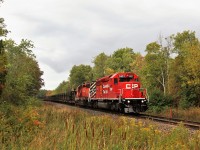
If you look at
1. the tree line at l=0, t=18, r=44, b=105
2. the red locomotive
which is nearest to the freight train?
the red locomotive

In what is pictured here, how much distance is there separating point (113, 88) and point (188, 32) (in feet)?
152

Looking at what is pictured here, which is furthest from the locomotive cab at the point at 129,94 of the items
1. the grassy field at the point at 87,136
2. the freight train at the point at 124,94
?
the grassy field at the point at 87,136

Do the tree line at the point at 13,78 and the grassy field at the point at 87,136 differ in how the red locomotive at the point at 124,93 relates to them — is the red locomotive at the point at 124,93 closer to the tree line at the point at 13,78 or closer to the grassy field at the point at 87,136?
the tree line at the point at 13,78

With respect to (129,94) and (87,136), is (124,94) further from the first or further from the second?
(87,136)

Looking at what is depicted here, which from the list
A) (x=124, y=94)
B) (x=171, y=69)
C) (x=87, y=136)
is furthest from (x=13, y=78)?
(x=171, y=69)

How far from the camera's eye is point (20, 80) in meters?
26.9

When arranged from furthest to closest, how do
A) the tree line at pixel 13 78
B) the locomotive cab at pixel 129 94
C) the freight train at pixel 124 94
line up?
1. the freight train at pixel 124 94
2. the locomotive cab at pixel 129 94
3. the tree line at pixel 13 78

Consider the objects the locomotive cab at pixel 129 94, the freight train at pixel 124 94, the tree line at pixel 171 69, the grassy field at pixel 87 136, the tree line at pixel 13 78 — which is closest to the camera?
the grassy field at pixel 87 136

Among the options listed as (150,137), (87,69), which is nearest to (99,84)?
(150,137)

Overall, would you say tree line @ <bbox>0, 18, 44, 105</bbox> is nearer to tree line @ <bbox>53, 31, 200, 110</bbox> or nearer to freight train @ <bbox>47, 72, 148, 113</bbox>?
freight train @ <bbox>47, 72, 148, 113</bbox>

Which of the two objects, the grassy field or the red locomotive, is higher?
the red locomotive

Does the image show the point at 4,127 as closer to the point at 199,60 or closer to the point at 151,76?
the point at 199,60

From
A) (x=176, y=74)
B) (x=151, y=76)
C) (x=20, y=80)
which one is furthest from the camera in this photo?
(x=151, y=76)

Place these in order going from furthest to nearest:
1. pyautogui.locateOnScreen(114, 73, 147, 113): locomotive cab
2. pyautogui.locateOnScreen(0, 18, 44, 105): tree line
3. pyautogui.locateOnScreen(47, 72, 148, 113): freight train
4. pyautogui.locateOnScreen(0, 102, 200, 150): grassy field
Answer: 1. pyautogui.locateOnScreen(47, 72, 148, 113): freight train
2. pyautogui.locateOnScreen(114, 73, 147, 113): locomotive cab
3. pyautogui.locateOnScreen(0, 18, 44, 105): tree line
4. pyautogui.locateOnScreen(0, 102, 200, 150): grassy field
